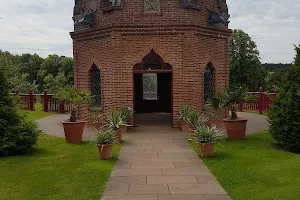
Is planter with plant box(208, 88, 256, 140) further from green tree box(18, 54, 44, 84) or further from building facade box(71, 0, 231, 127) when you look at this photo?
green tree box(18, 54, 44, 84)

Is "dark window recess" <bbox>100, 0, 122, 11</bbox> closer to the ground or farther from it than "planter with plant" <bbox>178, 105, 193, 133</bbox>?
farther from it

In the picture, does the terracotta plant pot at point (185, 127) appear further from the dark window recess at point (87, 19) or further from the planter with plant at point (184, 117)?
the dark window recess at point (87, 19)

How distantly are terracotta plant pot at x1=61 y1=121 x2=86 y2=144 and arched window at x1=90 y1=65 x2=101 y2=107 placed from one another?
3.47 metres

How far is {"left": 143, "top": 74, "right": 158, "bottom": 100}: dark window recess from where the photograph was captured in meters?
19.6

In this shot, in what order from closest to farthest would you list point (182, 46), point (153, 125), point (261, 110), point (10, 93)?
point (10, 93)
point (182, 46)
point (153, 125)
point (261, 110)

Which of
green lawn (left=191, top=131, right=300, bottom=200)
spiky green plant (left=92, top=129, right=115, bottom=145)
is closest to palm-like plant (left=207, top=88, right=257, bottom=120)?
green lawn (left=191, top=131, right=300, bottom=200)

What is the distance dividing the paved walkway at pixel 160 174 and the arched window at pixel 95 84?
3572 millimetres

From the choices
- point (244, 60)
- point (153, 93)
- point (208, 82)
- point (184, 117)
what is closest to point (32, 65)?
point (244, 60)

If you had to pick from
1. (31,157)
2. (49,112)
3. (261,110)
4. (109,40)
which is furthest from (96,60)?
(261,110)

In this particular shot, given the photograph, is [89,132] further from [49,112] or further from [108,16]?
[49,112]

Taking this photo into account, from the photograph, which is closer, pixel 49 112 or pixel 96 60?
pixel 96 60

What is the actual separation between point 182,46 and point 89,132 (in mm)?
4704

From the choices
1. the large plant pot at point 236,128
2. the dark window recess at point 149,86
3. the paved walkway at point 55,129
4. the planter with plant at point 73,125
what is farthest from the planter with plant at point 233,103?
the dark window recess at point 149,86

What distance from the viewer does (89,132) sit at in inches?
498
